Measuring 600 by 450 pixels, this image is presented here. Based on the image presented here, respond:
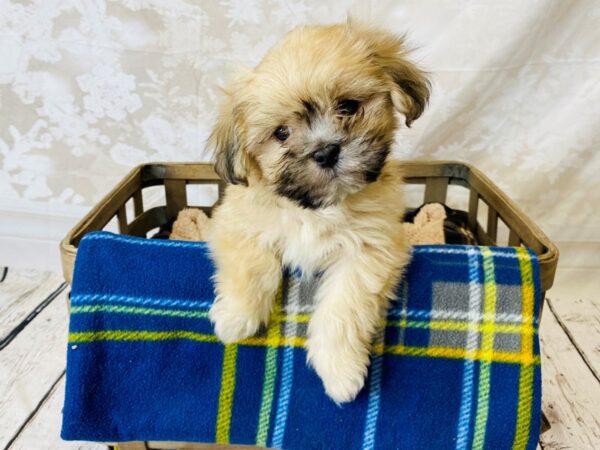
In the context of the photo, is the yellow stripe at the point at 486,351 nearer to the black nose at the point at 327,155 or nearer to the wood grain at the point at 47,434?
the black nose at the point at 327,155

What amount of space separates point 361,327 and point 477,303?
0.90 ft

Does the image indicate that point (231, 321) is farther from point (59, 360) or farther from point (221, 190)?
point (59, 360)

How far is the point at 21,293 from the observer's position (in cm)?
256

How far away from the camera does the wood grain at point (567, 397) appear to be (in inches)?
71.2

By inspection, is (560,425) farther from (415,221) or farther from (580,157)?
(580,157)

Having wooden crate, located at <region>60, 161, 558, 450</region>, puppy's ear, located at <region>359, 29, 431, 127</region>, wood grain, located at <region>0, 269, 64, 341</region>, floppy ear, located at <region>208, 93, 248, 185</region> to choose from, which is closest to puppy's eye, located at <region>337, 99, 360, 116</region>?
puppy's ear, located at <region>359, 29, 431, 127</region>

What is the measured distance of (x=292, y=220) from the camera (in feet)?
4.46

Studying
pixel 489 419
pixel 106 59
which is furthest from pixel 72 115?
pixel 489 419

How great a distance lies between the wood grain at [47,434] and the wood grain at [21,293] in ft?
1.55

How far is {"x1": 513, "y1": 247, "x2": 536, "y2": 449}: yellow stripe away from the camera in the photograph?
1.27 meters

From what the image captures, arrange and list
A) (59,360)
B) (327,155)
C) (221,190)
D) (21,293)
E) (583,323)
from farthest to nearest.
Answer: (21,293) < (583,323) < (221,190) < (59,360) < (327,155)

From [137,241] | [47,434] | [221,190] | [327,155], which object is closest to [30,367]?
[47,434]

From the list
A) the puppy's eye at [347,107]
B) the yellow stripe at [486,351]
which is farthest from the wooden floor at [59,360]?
the puppy's eye at [347,107]

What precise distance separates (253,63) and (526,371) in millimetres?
1619
